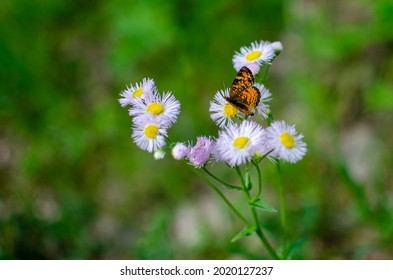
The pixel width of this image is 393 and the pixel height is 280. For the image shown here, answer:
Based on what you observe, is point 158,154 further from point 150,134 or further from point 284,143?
point 284,143

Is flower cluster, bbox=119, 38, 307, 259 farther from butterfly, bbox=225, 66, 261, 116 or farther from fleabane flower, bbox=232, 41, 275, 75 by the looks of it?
fleabane flower, bbox=232, 41, 275, 75

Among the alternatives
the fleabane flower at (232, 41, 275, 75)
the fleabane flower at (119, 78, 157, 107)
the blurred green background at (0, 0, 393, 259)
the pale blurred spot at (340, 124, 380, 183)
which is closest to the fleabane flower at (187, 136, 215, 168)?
the fleabane flower at (119, 78, 157, 107)

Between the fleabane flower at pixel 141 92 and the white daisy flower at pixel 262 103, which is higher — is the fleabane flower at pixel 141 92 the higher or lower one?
the higher one

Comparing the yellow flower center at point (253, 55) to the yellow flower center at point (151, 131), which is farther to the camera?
the yellow flower center at point (253, 55)

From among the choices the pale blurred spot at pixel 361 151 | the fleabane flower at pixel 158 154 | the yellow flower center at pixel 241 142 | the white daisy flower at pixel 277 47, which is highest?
the pale blurred spot at pixel 361 151

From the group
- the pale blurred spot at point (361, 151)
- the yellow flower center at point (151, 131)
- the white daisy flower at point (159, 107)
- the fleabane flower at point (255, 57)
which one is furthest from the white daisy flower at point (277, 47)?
the pale blurred spot at point (361, 151)

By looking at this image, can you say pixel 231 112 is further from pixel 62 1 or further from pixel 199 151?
pixel 62 1

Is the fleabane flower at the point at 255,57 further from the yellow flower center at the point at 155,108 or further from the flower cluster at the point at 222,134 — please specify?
the yellow flower center at the point at 155,108

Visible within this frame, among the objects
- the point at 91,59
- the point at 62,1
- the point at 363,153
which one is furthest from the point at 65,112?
A: the point at 363,153

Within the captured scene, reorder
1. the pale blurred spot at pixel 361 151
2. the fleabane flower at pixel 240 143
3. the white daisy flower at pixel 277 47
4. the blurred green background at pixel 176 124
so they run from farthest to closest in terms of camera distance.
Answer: the pale blurred spot at pixel 361 151
the blurred green background at pixel 176 124
the white daisy flower at pixel 277 47
the fleabane flower at pixel 240 143
